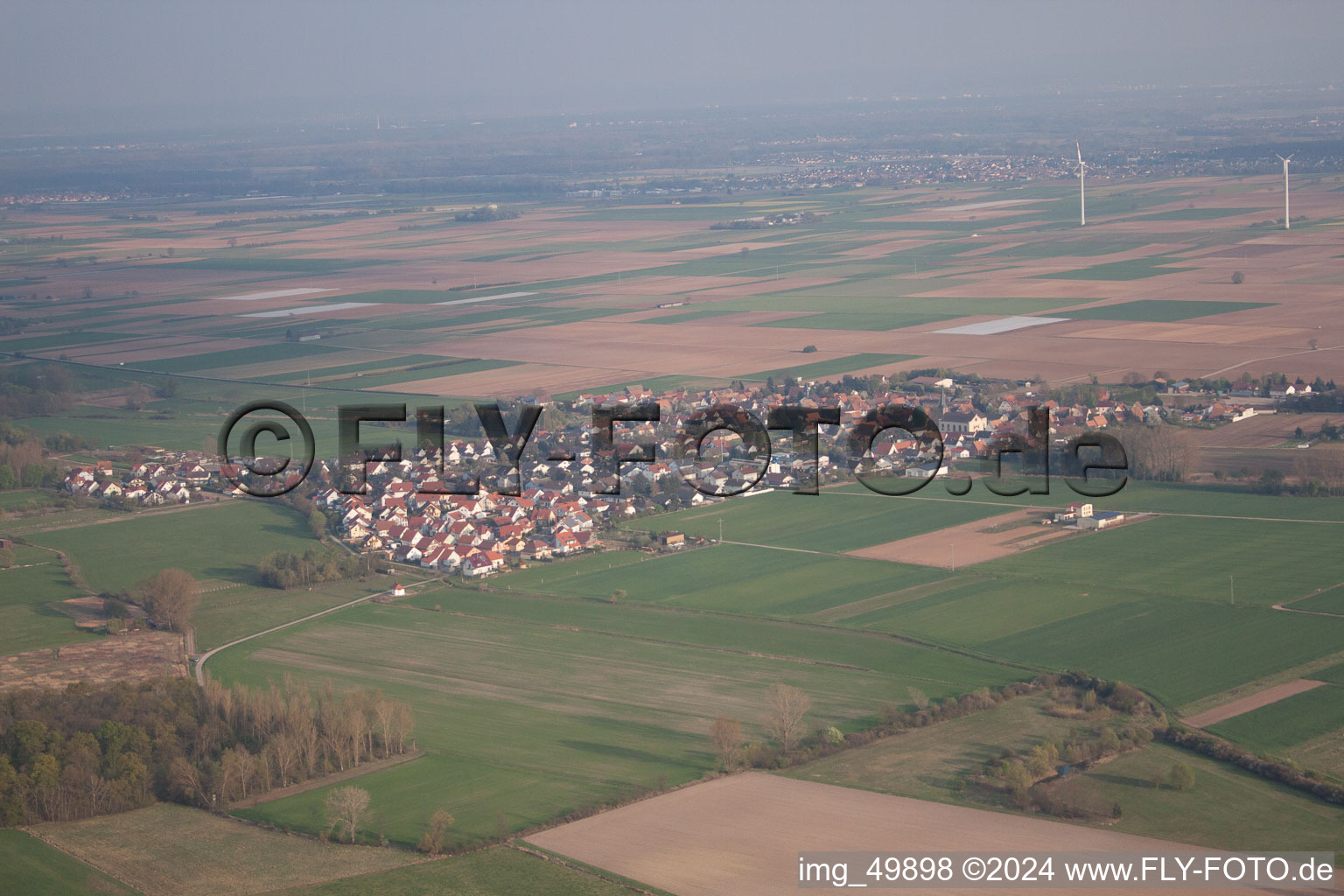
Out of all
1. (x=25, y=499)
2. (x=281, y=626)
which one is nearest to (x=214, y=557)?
(x=281, y=626)

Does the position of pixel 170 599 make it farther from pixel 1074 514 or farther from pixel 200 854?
pixel 1074 514

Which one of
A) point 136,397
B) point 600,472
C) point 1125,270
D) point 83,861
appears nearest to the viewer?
point 83,861

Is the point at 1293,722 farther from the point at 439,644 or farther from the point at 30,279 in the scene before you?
the point at 30,279

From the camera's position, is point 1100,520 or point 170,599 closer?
point 170,599

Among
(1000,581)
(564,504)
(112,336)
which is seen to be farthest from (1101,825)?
(112,336)

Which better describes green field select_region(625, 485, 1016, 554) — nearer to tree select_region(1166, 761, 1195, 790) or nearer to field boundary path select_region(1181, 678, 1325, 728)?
field boundary path select_region(1181, 678, 1325, 728)

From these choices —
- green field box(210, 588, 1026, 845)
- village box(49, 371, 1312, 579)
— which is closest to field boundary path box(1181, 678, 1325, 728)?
green field box(210, 588, 1026, 845)
